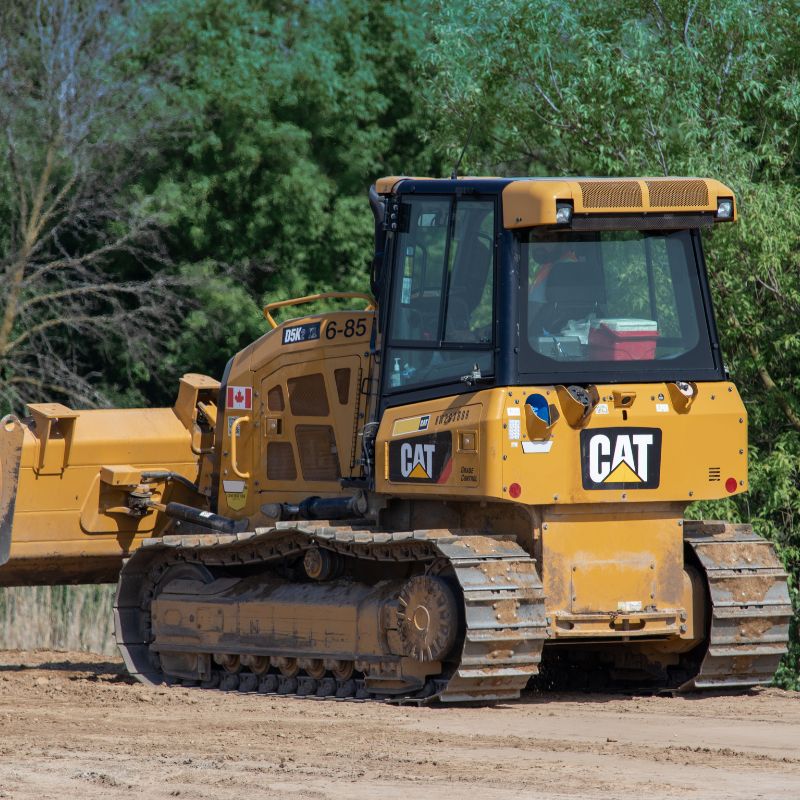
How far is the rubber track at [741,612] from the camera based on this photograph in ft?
33.3

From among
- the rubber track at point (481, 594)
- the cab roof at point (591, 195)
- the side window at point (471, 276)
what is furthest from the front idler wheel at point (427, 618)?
the cab roof at point (591, 195)

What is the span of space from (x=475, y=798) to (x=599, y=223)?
13.9 ft

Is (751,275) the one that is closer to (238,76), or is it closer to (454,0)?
(454,0)

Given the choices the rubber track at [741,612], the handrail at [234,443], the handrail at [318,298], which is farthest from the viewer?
the handrail at [234,443]

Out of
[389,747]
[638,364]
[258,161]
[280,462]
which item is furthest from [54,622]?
[258,161]

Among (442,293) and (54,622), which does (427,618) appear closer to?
(442,293)

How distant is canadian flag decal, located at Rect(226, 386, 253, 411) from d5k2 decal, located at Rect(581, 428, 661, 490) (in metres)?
3.46

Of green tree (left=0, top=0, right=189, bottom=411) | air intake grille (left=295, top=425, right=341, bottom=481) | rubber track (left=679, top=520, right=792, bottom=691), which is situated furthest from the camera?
green tree (left=0, top=0, right=189, bottom=411)

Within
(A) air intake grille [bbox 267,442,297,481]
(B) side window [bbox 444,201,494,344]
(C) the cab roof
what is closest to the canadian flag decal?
(A) air intake grille [bbox 267,442,297,481]

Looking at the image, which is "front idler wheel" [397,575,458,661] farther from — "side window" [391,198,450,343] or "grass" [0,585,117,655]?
"grass" [0,585,117,655]

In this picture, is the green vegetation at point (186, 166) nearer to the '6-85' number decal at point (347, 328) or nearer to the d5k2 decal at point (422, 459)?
the '6-85' number decal at point (347, 328)

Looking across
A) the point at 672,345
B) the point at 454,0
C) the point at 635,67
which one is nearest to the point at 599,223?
the point at 672,345

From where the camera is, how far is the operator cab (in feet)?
31.9

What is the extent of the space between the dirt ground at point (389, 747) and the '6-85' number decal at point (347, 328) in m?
2.67
